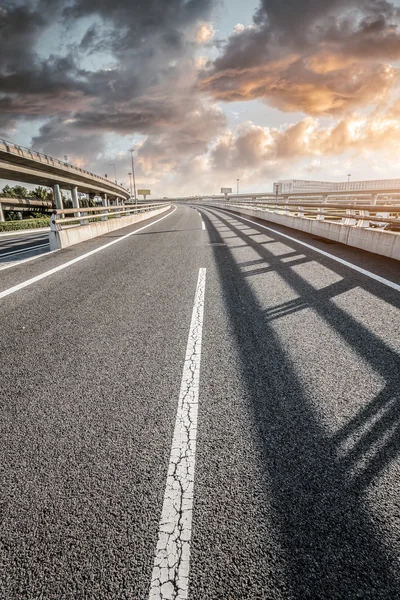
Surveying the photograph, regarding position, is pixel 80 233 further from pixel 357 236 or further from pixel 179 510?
pixel 179 510

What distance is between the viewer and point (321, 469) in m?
1.79

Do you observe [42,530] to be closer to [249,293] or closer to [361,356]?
Answer: [361,356]

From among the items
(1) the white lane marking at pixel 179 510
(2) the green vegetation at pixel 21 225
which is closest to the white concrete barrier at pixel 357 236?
(1) the white lane marking at pixel 179 510

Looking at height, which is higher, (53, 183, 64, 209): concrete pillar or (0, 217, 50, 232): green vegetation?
(53, 183, 64, 209): concrete pillar

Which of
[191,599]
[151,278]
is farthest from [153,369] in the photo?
[151,278]

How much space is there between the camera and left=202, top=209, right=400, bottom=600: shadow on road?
4.31ft

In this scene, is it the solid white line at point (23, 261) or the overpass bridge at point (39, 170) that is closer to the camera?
the solid white line at point (23, 261)

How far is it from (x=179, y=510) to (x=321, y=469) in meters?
0.91

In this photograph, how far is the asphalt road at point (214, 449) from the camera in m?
1.34

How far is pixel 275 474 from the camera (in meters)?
1.77

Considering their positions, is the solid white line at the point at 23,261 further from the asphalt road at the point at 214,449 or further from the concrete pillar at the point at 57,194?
the concrete pillar at the point at 57,194

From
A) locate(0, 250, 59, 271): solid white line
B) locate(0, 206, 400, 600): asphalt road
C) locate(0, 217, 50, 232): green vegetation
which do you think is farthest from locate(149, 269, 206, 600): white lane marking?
locate(0, 217, 50, 232): green vegetation

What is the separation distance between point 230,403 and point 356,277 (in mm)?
4517

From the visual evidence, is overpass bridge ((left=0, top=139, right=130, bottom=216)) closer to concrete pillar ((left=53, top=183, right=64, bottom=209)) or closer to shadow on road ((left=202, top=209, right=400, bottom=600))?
concrete pillar ((left=53, top=183, right=64, bottom=209))
